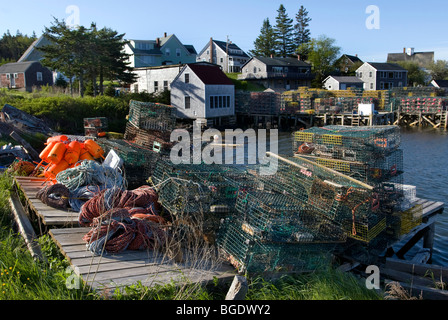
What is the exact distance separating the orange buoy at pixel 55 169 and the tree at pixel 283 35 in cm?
5851

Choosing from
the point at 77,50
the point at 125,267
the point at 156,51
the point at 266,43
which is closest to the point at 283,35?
the point at 266,43

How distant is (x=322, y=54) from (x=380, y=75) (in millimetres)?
8877

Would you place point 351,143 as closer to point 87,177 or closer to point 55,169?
point 87,177

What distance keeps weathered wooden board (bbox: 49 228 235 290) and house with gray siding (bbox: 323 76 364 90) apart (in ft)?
159

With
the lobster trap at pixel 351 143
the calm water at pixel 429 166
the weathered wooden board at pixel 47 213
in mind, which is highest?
the lobster trap at pixel 351 143

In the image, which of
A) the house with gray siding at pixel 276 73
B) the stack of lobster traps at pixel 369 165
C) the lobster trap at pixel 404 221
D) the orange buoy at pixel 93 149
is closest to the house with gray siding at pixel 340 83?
the house with gray siding at pixel 276 73

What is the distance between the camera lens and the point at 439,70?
67.5 meters

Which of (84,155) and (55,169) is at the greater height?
(84,155)

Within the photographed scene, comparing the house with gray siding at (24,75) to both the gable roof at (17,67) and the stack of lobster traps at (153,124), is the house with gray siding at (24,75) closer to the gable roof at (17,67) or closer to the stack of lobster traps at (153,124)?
the gable roof at (17,67)

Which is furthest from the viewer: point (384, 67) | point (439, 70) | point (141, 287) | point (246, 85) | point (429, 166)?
point (439, 70)

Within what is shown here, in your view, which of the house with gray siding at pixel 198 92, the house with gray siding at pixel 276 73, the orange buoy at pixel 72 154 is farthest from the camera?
the house with gray siding at pixel 276 73

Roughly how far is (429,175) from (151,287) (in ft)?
53.0

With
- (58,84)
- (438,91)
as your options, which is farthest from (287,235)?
(438,91)

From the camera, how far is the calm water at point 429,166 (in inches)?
409
